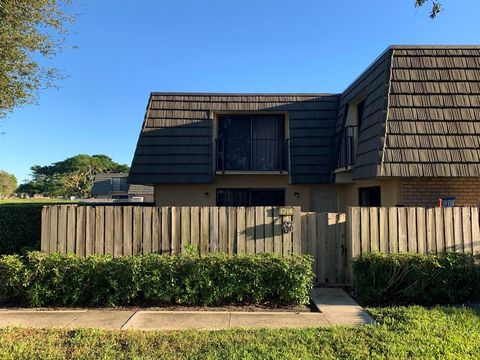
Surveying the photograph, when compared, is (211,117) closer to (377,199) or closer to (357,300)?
(377,199)

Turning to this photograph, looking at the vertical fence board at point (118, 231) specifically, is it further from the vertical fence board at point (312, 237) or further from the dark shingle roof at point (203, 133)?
the dark shingle roof at point (203, 133)

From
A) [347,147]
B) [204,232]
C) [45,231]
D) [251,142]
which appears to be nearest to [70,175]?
[251,142]

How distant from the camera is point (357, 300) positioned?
22.1 feet

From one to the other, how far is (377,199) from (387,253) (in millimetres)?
4283

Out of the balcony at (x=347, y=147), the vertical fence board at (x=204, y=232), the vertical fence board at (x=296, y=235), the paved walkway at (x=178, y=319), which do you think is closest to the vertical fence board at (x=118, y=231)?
the paved walkway at (x=178, y=319)

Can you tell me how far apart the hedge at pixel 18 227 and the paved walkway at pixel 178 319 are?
4104mm

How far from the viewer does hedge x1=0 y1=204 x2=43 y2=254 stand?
974cm

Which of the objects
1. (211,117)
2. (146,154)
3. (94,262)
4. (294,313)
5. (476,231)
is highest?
(211,117)

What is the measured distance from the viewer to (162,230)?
24.2ft

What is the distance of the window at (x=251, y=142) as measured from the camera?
1509cm

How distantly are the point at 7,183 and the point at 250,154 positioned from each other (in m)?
94.1

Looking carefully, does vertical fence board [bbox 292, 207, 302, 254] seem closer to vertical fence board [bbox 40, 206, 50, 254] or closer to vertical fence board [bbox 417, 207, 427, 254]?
vertical fence board [bbox 417, 207, 427, 254]

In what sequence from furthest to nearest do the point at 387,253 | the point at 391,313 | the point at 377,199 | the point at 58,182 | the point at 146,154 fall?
the point at 58,182, the point at 146,154, the point at 377,199, the point at 387,253, the point at 391,313

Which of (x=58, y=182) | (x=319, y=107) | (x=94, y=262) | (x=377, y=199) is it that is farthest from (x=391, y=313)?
(x=58, y=182)
